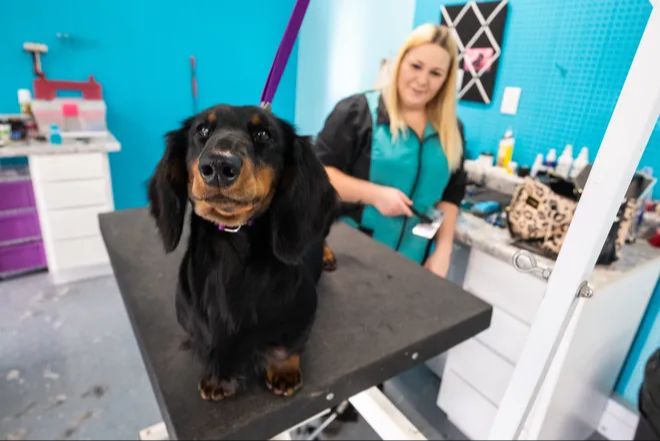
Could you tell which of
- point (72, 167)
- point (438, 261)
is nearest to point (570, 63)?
point (438, 261)

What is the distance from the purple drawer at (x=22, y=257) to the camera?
720 mm

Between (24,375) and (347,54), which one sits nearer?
(24,375)

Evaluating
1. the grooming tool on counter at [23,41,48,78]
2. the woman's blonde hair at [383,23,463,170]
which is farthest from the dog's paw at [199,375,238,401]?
the woman's blonde hair at [383,23,463,170]

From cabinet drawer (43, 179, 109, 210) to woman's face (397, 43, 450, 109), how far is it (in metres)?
1.80

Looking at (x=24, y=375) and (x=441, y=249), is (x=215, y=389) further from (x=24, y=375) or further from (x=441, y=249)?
(x=441, y=249)

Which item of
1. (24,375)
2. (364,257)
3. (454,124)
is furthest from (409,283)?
(24,375)

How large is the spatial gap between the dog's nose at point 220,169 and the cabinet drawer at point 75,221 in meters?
1.88

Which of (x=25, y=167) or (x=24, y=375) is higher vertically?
(x=25, y=167)

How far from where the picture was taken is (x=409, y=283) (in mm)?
1020

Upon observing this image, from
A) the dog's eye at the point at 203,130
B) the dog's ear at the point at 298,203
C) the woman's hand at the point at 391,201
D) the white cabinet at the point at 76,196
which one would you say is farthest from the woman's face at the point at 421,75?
the white cabinet at the point at 76,196

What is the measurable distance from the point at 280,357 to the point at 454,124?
2.56 feet

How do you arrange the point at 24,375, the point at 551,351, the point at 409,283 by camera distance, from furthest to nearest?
the point at 409,283
the point at 24,375
the point at 551,351

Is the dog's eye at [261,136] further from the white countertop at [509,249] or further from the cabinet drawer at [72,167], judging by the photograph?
the cabinet drawer at [72,167]

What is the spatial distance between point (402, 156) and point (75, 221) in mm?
1922
